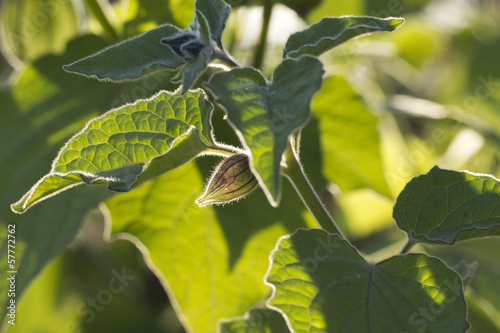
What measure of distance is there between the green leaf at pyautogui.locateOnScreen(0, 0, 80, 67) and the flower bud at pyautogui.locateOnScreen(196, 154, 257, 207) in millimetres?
658

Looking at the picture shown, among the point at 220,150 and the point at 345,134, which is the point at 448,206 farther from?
the point at 345,134

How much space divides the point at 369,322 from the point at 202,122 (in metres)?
0.22

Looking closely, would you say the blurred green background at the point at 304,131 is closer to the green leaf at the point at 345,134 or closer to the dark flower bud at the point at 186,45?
the green leaf at the point at 345,134

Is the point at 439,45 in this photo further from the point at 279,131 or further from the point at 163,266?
Answer: the point at 279,131

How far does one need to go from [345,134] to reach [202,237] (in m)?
0.28

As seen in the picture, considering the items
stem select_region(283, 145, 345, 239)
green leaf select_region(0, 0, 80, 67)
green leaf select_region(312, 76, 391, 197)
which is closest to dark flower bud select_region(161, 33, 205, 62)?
stem select_region(283, 145, 345, 239)

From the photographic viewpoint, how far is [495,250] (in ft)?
4.38

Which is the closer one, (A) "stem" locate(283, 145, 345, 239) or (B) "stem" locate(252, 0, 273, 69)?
(A) "stem" locate(283, 145, 345, 239)

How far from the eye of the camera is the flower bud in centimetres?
57

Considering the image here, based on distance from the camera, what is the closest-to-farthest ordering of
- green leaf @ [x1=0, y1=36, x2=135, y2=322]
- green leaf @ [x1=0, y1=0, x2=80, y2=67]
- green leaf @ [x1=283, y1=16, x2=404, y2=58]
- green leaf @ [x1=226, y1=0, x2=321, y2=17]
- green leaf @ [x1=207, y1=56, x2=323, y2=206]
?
green leaf @ [x1=207, y1=56, x2=323, y2=206] → green leaf @ [x1=283, y1=16, x2=404, y2=58] → green leaf @ [x1=0, y1=36, x2=135, y2=322] → green leaf @ [x1=226, y1=0, x2=321, y2=17] → green leaf @ [x1=0, y1=0, x2=80, y2=67]

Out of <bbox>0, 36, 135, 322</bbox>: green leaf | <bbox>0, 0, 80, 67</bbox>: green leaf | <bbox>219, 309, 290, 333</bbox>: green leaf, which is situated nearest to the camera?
<bbox>219, 309, 290, 333</bbox>: green leaf

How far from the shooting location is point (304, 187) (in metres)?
0.58

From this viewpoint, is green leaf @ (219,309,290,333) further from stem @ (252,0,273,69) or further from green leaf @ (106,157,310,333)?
stem @ (252,0,273,69)

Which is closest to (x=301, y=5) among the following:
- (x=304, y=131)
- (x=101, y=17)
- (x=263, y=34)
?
(x=263, y=34)
